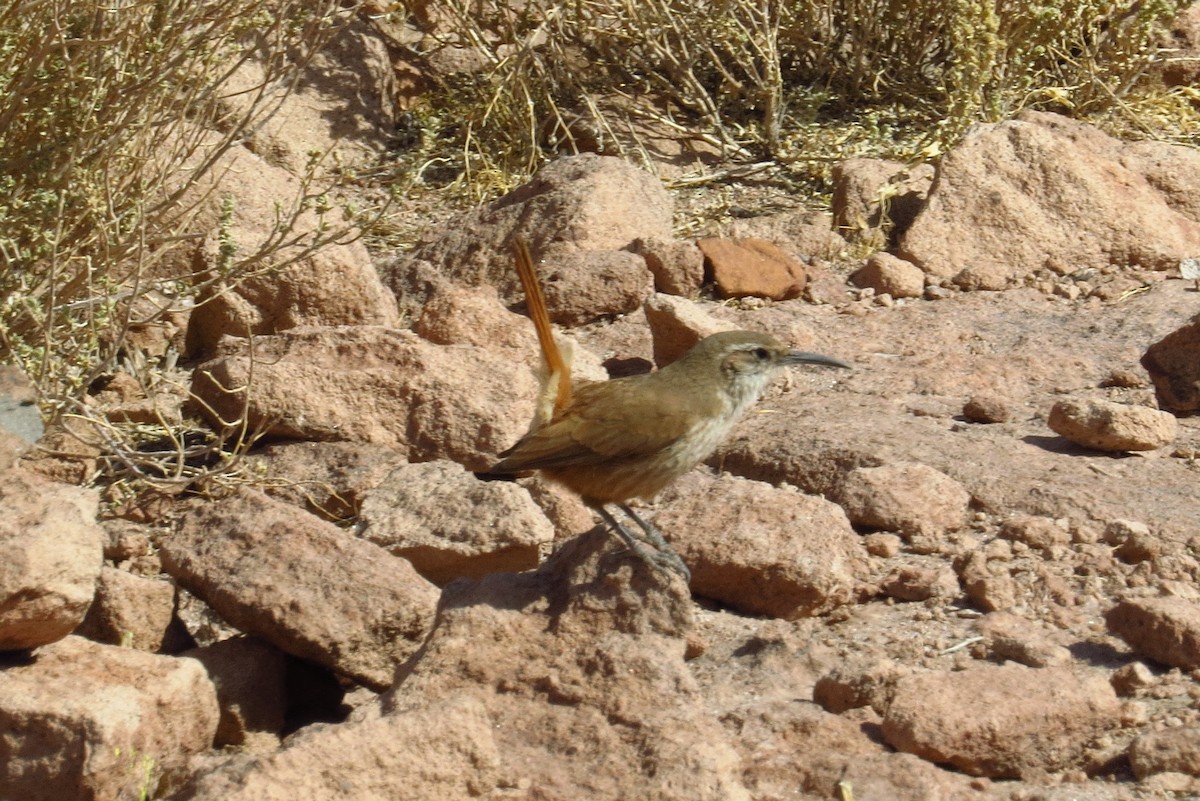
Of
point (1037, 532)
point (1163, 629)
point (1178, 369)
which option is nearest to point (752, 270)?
point (1178, 369)

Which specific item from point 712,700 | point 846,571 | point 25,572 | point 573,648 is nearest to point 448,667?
point 573,648

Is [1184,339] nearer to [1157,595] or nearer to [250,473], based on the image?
[1157,595]

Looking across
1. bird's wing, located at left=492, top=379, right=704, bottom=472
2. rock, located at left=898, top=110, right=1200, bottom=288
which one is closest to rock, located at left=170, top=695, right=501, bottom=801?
bird's wing, located at left=492, top=379, right=704, bottom=472

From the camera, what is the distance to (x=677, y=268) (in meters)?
7.00

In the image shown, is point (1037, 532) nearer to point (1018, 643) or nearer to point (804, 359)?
point (1018, 643)

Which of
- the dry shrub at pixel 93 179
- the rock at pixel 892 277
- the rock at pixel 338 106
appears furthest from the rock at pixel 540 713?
the rock at pixel 338 106

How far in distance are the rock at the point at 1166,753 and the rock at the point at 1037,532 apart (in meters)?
1.17

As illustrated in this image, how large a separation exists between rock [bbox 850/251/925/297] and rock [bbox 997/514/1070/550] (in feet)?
7.86

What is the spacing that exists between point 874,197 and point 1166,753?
14.7 ft

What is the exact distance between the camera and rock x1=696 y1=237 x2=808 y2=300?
6961mm

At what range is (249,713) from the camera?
14.0 ft

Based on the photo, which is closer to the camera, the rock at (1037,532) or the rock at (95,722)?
the rock at (95,722)

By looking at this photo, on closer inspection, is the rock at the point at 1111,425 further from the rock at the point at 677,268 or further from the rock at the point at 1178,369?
the rock at the point at 677,268

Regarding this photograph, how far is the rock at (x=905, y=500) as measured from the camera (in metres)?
4.84
